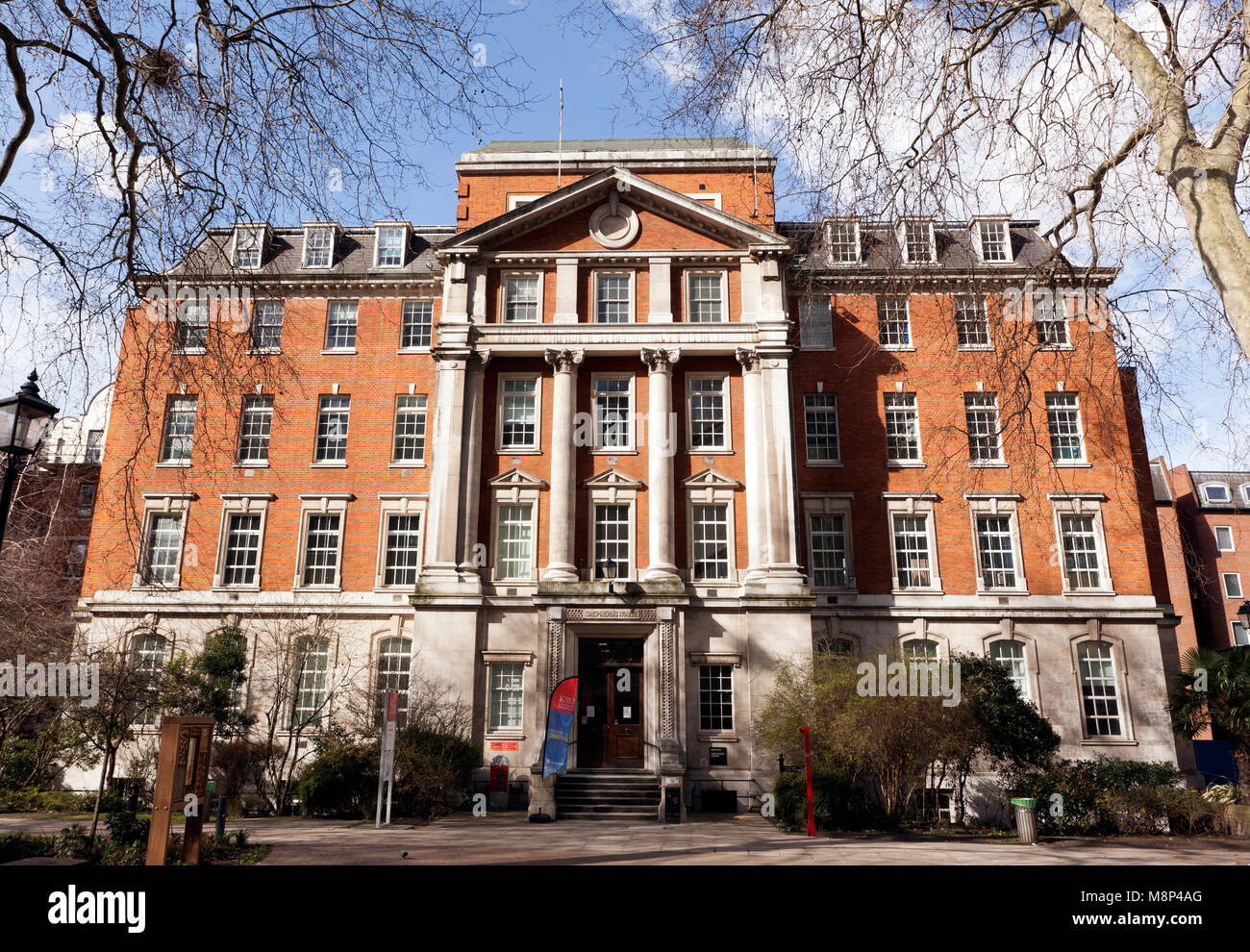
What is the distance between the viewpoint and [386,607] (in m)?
28.6

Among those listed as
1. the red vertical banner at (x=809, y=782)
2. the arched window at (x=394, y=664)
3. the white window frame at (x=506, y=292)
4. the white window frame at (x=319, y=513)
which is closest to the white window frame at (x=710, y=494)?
the white window frame at (x=506, y=292)

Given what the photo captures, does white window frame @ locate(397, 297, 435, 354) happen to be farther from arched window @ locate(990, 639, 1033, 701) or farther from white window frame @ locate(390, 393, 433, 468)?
arched window @ locate(990, 639, 1033, 701)

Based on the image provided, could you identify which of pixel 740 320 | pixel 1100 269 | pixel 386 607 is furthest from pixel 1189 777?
pixel 386 607

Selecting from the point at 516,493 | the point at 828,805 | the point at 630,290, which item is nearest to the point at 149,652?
A: the point at 516,493

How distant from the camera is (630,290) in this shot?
1145 inches

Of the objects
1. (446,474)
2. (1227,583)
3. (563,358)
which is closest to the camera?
(446,474)

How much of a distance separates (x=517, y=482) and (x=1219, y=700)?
2098 centimetres

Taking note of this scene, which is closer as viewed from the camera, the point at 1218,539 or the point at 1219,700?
the point at 1219,700

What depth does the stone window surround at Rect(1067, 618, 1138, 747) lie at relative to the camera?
2662cm

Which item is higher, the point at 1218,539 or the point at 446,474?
the point at 1218,539

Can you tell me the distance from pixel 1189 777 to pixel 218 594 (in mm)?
33104

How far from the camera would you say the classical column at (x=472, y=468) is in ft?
87.5

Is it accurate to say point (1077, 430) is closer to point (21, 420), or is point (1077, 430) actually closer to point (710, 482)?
point (710, 482)
